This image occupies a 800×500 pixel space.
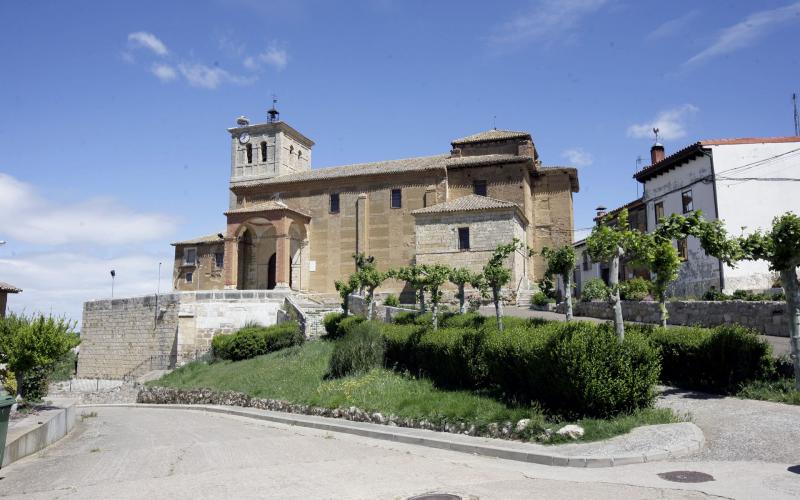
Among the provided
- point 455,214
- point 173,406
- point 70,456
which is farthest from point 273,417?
point 455,214

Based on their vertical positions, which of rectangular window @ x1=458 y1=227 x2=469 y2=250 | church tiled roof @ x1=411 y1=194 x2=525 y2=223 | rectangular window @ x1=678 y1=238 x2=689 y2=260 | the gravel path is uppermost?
church tiled roof @ x1=411 y1=194 x2=525 y2=223

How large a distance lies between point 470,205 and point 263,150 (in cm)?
1946

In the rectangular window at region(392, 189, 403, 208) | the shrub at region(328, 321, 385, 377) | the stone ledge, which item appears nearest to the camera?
the stone ledge

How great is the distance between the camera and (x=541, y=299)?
28.3 meters

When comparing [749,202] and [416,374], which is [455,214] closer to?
[749,202]

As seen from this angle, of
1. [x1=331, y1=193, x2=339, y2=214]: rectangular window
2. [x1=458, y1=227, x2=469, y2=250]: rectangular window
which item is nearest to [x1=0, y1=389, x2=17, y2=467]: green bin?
[x1=458, y1=227, x2=469, y2=250]: rectangular window

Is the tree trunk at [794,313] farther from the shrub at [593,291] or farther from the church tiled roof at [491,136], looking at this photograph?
the church tiled roof at [491,136]

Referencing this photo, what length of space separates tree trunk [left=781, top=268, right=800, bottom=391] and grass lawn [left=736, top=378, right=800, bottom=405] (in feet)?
0.54

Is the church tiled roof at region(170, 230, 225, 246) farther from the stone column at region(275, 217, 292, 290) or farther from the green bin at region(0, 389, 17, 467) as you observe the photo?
the green bin at region(0, 389, 17, 467)

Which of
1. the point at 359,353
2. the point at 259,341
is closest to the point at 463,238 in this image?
the point at 259,341

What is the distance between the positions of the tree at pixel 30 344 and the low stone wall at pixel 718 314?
1701cm

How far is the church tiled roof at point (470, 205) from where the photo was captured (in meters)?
30.7

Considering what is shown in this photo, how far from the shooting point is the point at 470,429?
10281 mm

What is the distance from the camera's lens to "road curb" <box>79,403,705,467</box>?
743cm
